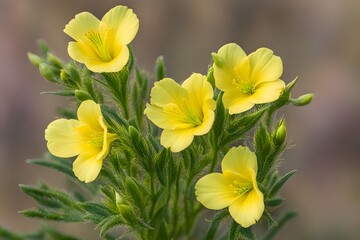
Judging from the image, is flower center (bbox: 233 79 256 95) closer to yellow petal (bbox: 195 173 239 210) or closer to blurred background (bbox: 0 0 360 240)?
yellow petal (bbox: 195 173 239 210)

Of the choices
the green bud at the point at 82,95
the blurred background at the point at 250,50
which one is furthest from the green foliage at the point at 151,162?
the blurred background at the point at 250,50

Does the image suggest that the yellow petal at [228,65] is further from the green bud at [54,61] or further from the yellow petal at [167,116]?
the green bud at [54,61]

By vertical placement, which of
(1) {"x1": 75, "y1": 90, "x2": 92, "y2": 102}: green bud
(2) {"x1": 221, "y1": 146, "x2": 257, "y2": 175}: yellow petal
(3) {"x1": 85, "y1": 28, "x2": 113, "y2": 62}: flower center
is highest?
(3) {"x1": 85, "y1": 28, "x2": 113, "y2": 62}: flower center

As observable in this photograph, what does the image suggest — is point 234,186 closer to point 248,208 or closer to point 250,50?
point 248,208

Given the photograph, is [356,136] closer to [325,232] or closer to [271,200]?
[325,232]

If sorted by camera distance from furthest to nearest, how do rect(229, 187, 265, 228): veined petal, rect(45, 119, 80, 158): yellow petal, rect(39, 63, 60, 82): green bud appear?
1. rect(39, 63, 60, 82): green bud
2. rect(45, 119, 80, 158): yellow petal
3. rect(229, 187, 265, 228): veined petal

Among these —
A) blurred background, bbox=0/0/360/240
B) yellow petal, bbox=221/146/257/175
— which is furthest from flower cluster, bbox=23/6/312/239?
blurred background, bbox=0/0/360/240

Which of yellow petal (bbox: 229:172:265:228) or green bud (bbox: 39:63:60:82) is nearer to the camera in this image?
yellow petal (bbox: 229:172:265:228)

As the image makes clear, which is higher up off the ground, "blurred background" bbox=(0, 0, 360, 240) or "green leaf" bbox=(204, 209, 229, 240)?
"green leaf" bbox=(204, 209, 229, 240)

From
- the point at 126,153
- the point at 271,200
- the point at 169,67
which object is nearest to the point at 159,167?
the point at 126,153
